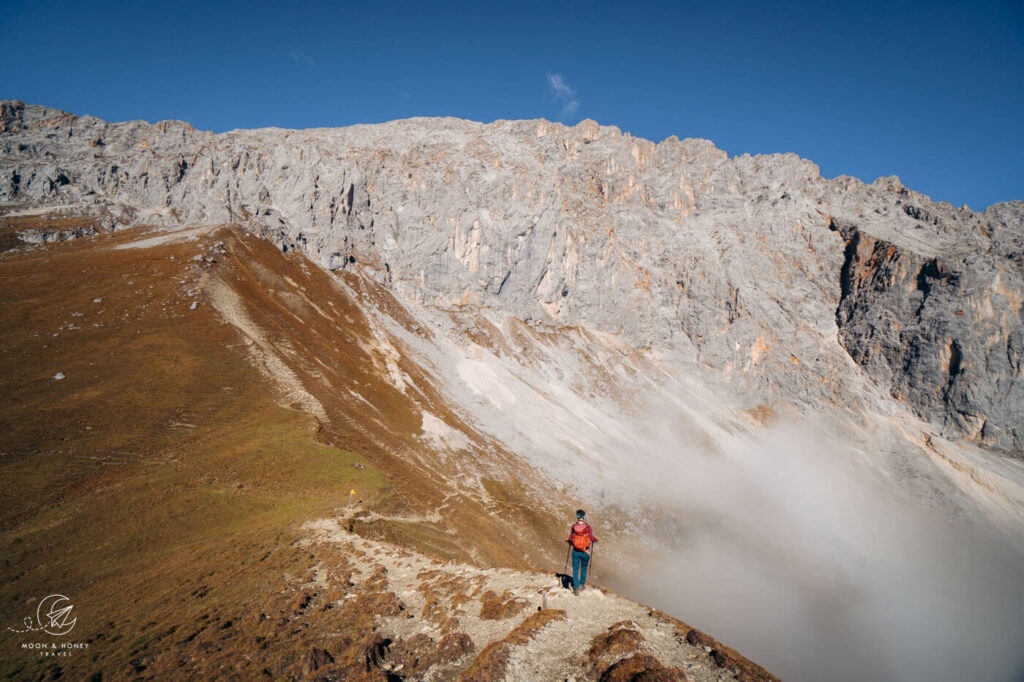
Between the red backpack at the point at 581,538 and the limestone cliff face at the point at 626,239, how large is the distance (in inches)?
4955

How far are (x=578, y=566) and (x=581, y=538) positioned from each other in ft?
3.04

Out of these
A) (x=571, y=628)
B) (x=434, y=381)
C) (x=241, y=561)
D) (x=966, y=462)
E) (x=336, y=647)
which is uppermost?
(x=571, y=628)

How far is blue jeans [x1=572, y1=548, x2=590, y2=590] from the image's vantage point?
597 inches

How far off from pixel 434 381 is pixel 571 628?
8149 centimetres

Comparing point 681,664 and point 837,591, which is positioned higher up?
point 681,664

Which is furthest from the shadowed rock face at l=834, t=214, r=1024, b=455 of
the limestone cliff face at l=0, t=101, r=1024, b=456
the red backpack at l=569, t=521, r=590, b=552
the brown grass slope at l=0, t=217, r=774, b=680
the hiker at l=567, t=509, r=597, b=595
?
the red backpack at l=569, t=521, r=590, b=552

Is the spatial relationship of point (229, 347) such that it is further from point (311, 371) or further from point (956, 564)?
point (956, 564)

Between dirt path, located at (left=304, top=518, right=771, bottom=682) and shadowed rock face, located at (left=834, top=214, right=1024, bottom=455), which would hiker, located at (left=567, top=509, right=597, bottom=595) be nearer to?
dirt path, located at (left=304, top=518, right=771, bottom=682)

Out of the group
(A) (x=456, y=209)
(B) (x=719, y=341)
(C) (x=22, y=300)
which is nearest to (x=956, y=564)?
(B) (x=719, y=341)

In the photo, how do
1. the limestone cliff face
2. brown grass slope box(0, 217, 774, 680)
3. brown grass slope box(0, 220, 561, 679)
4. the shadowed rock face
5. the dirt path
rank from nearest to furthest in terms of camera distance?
the dirt path → brown grass slope box(0, 217, 774, 680) → brown grass slope box(0, 220, 561, 679) → the shadowed rock face → the limestone cliff face

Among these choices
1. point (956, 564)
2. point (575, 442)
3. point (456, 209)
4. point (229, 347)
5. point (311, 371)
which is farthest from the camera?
point (456, 209)

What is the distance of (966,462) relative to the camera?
12319 cm

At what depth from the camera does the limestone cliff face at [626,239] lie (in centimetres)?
13800

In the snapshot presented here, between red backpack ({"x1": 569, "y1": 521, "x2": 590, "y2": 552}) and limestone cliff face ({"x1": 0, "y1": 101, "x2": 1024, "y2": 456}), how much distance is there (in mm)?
125859
